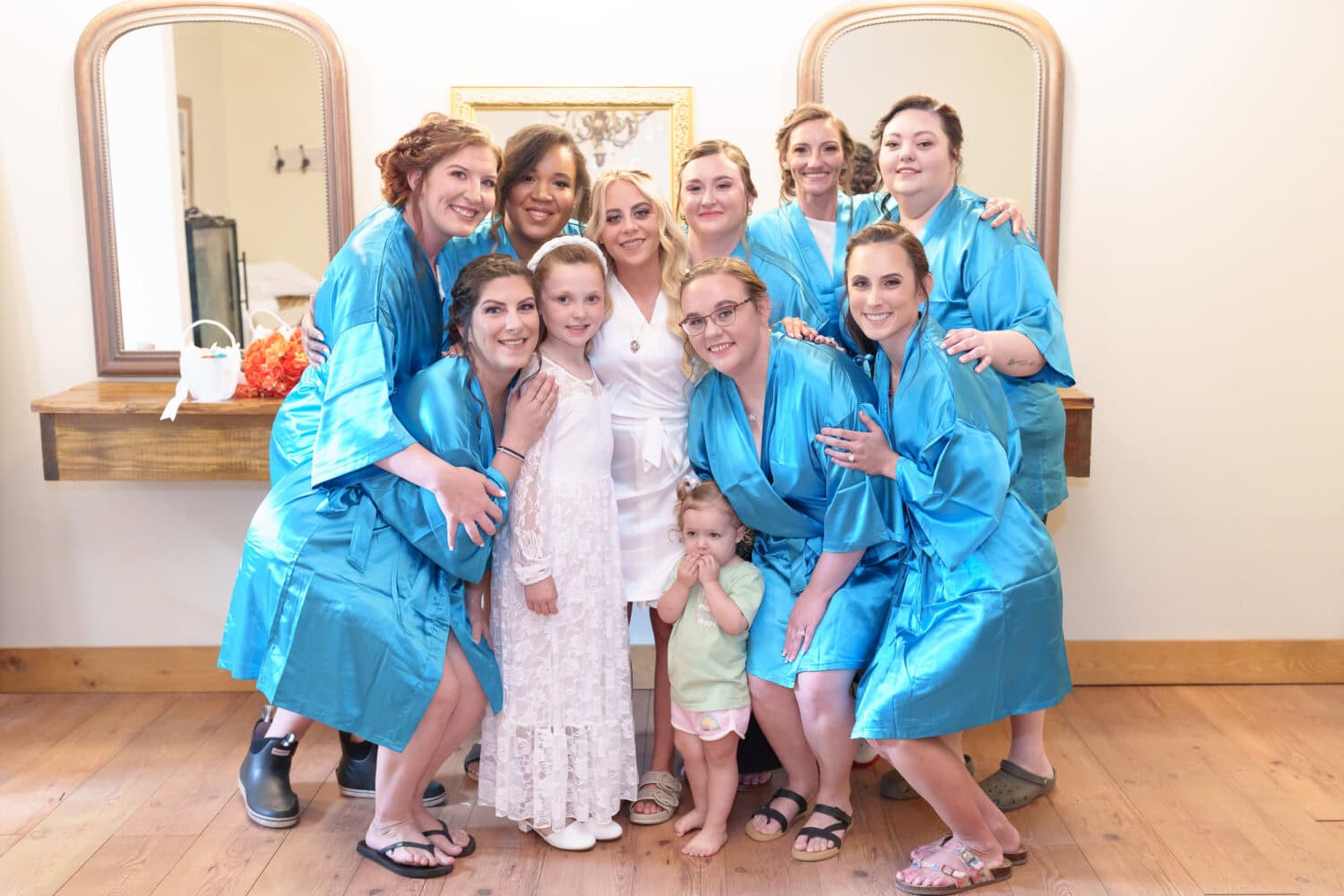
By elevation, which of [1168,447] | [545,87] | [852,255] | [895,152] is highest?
[545,87]

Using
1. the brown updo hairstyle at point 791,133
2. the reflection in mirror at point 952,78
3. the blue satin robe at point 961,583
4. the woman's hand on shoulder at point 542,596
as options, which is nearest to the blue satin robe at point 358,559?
the woman's hand on shoulder at point 542,596

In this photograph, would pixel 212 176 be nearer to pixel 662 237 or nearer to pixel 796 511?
pixel 662 237

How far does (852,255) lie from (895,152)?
0.38 meters

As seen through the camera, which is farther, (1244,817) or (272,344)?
(272,344)

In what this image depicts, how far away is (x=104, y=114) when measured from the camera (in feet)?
10.7

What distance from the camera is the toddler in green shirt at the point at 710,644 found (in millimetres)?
2580

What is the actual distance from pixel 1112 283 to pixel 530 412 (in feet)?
5.92

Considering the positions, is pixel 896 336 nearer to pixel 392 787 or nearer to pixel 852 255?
pixel 852 255

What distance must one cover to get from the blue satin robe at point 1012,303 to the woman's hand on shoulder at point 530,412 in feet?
2.93

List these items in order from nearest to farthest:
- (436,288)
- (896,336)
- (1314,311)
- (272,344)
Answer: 1. (896,336)
2. (436,288)
3. (272,344)
4. (1314,311)

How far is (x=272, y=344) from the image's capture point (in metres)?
3.17

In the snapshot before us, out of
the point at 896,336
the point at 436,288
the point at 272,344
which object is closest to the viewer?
the point at 896,336

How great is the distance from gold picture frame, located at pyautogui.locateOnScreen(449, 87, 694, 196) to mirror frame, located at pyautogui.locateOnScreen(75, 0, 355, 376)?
33 cm

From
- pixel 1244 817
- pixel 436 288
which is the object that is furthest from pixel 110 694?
pixel 1244 817
